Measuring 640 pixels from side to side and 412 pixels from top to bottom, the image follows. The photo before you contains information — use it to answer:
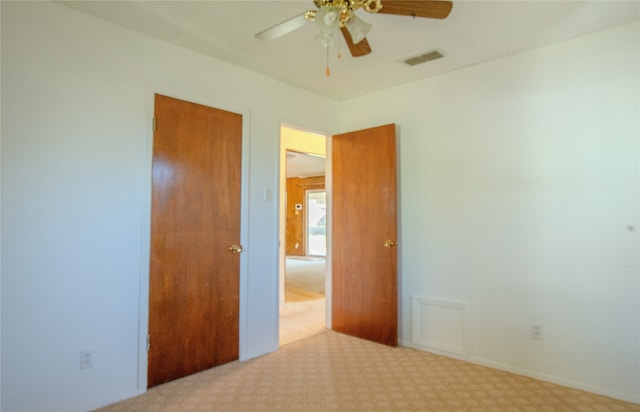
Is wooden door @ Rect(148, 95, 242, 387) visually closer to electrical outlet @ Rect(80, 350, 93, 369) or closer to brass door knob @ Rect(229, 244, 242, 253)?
brass door knob @ Rect(229, 244, 242, 253)

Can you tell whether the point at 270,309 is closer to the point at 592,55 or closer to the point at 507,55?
the point at 507,55

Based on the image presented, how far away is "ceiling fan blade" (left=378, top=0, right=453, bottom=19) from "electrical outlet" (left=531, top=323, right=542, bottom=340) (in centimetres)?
230

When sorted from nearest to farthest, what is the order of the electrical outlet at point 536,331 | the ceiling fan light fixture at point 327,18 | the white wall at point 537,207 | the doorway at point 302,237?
1. the ceiling fan light fixture at point 327,18
2. the white wall at point 537,207
3. the electrical outlet at point 536,331
4. the doorway at point 302,237

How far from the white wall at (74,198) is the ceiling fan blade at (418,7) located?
1.67 metres

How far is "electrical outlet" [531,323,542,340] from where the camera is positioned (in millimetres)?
2643

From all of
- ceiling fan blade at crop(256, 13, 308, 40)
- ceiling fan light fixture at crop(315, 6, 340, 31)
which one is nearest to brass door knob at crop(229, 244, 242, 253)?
ceiling fan blade at crop(256, 13, 308, 40)

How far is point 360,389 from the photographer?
246 cm

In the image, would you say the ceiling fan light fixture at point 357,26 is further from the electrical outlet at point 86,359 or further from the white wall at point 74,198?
the electrical outlet at point 86,359

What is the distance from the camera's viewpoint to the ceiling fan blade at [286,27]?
1.75 metres

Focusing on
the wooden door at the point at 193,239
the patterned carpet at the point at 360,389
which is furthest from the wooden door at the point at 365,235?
the wooden door at the point at 193,239

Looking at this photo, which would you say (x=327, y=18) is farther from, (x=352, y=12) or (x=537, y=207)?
(x=537, y=207)

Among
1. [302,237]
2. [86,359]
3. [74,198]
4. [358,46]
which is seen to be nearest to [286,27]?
[358,46]

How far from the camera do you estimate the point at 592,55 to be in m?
2.50

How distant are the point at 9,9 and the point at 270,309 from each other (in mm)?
2687
